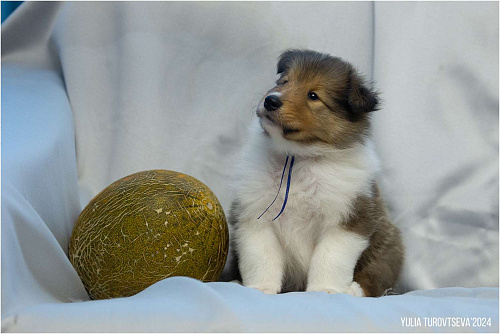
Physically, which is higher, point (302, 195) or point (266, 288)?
point (302, 195)

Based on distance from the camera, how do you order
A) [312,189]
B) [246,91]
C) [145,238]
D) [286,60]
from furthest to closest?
[246,91] → [286,60] → [312,189] → [145,238]

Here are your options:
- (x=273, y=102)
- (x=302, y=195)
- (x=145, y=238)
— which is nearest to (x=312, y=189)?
(x=302, y=195)

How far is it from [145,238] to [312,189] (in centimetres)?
82

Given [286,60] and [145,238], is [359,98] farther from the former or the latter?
[145,238]

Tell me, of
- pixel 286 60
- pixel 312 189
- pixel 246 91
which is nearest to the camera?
pixel 312 189

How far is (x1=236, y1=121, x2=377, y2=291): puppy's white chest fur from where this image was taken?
2863mm

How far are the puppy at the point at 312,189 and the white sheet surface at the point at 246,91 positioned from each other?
86 cm

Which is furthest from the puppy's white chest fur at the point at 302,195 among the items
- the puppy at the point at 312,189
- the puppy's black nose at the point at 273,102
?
the puppy's black nose at the point at 273,102

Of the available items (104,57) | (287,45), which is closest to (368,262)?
(287,45)

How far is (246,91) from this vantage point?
406 centimetres

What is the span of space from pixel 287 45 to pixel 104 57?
→ 1.24 m

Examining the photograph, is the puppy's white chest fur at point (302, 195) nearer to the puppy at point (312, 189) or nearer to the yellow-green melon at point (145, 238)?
the puppy at point (312, 189)

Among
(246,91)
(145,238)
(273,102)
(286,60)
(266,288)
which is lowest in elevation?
(266,288)

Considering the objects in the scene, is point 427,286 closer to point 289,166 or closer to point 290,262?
point 290,262
